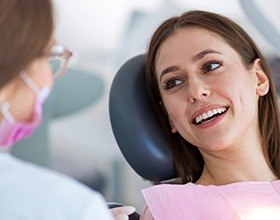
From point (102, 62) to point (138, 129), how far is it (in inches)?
36.0

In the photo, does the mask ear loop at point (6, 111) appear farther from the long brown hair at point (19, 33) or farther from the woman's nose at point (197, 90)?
the woman's nose at point (197, 90)

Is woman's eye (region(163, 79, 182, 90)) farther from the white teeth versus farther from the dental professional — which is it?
the dental professional

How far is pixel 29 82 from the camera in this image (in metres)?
0.89

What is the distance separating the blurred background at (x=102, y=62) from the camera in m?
2.24

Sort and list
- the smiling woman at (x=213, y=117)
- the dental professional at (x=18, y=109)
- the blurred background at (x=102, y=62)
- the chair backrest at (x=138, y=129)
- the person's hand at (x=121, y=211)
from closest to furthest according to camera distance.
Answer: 1. the dental professional at (x=18, y=109)
2. the person's hand at (x=121, y=211)
3. the smiling woman at (x=213, y=117)
4. the chair backrest at (x=138, y=129)
5. the blurred background at (x=102, y=62)

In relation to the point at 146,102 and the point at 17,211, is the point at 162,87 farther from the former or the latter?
the point at 17,211

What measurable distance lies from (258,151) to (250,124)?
0.33 ft

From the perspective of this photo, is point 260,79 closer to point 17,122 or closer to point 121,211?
point 121,211

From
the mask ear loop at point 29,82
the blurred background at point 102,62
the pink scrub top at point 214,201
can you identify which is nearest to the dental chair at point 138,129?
the pink scrub top at point 214,201

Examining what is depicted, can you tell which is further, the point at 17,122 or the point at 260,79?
the point at 260,79

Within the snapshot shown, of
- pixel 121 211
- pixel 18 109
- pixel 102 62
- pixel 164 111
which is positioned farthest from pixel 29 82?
pixel 102 62

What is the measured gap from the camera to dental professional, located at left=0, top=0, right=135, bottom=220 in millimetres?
786

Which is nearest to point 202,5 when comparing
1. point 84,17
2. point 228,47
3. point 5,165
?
point 84,17

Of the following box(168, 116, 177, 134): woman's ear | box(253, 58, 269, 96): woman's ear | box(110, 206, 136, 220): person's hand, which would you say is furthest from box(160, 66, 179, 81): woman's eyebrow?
box(110, 206, 136, 220): person's hand
